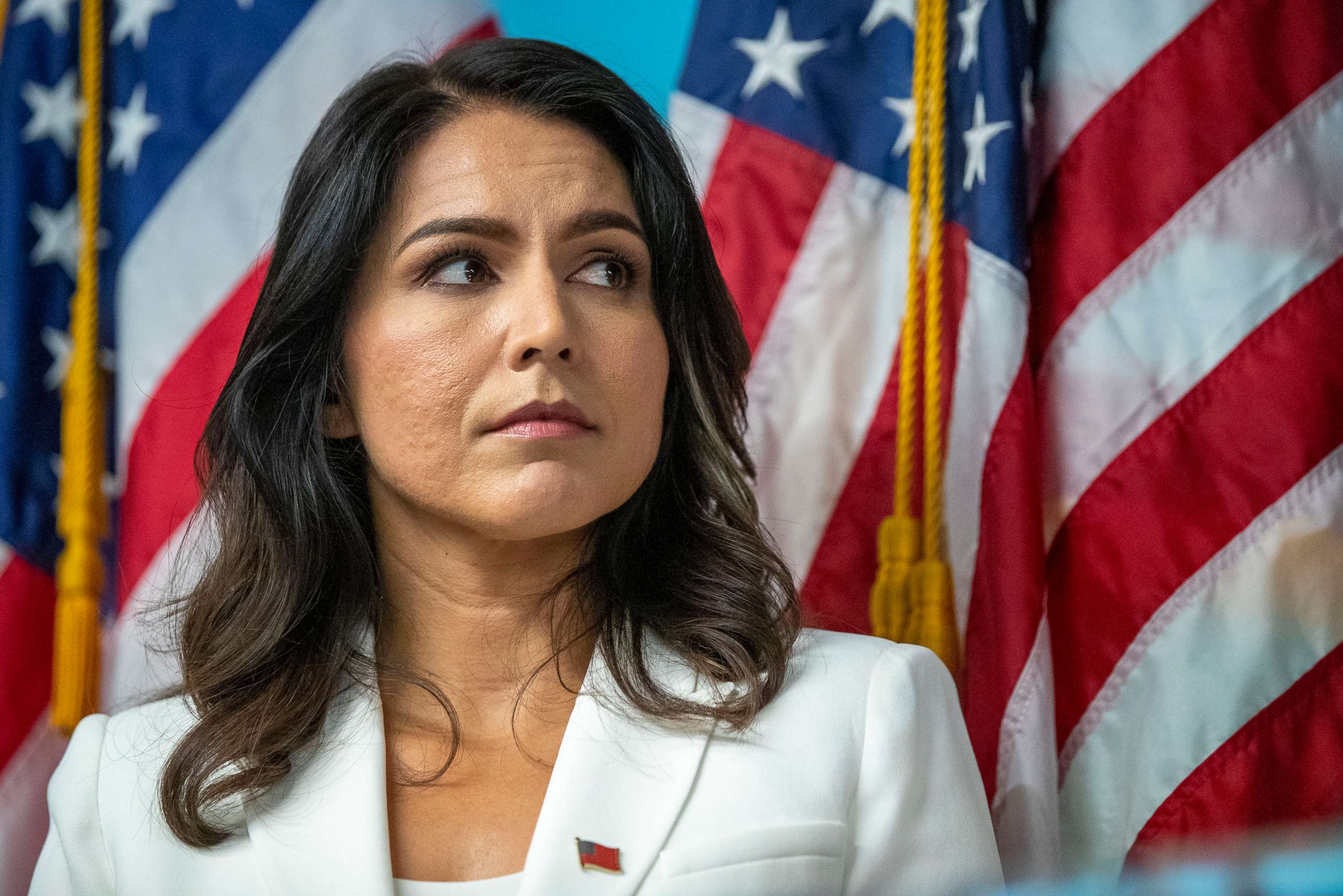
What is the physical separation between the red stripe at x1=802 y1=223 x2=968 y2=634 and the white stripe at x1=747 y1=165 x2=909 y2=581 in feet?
0.04

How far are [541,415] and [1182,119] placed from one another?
982 millimetres

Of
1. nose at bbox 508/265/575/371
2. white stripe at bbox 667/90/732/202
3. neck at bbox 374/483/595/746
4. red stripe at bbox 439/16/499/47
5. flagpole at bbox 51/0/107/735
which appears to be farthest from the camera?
red stripe at bbox 439/16/499/47

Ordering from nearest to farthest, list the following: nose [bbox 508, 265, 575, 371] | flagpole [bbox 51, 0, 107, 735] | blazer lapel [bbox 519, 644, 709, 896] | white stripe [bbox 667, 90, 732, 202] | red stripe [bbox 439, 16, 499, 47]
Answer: blazer lapel [bbox 519, 644, 709, 896] < nose [bbox 508, 265, 575, 371] < flagpole [bbox 51, 0, 107, 735] < white stripe [bbox 667, 90, 732, 202] < red stripe [bbox 439, 16, 499, 47]

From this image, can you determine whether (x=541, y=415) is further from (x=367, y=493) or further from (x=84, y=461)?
(x=84, y=461)

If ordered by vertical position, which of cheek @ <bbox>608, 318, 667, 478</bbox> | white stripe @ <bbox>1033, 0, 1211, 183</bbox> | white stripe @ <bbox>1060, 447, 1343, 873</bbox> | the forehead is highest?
white stripe @ <bbox>1033, 0, 1211, 183</bbox>

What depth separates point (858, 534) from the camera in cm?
185

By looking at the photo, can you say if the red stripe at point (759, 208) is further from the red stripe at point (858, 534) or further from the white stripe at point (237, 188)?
the white stripe at point (237, 188)

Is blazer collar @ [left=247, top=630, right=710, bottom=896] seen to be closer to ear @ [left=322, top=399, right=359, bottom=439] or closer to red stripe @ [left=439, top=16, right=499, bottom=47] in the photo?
ear @ [left=322, top=399, right=359, bottom=439]

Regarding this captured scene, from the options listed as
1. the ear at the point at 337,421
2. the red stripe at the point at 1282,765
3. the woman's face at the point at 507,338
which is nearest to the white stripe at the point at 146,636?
the ear at the point at 337,421

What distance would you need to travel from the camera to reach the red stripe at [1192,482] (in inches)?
62.8

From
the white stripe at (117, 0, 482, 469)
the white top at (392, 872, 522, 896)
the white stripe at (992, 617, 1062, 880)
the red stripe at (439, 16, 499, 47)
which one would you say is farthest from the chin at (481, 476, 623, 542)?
the red stripe at (439, 16, 499, 47)

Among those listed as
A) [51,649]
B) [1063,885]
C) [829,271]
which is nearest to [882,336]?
[829,271]

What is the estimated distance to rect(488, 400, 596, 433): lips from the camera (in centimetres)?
131

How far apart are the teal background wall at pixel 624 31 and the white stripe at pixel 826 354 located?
35 centimetres
